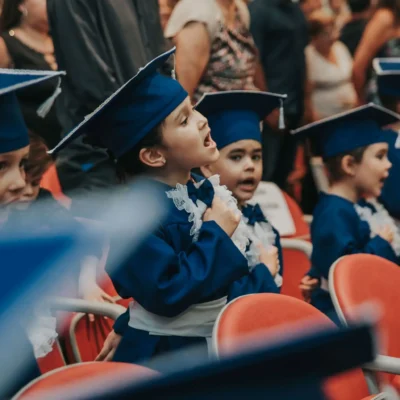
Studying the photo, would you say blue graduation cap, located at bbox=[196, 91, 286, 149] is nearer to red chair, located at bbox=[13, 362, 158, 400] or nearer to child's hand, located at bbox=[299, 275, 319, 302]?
child's hand, located at bbox=[299, 275, 319, 302]

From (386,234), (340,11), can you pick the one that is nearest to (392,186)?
(386,234)

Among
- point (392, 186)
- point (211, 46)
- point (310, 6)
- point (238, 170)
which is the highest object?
point (211, 46)

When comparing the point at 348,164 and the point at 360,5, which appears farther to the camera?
the point at 360,5

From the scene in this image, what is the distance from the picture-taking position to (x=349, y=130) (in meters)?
3.08

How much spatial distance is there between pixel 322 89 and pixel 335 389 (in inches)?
122

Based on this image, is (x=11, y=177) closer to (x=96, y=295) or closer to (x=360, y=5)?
(x=96, y=295)

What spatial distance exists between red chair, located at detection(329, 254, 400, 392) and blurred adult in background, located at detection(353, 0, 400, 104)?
8.07 ft

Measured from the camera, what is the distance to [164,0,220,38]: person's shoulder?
3127mm

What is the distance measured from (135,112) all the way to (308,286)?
1092mm

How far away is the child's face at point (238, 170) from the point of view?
264 centimetres

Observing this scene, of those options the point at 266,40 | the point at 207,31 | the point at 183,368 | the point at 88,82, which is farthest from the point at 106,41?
the point at 183,368

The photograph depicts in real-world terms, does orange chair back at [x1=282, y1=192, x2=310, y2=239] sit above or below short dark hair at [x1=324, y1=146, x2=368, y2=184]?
below

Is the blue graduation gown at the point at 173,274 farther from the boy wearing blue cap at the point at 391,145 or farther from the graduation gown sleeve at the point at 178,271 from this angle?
the boy wearing blue cap at the point at 391,145

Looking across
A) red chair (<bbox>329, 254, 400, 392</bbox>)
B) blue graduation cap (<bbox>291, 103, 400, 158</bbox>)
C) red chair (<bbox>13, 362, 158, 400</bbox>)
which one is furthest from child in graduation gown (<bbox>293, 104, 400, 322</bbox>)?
red chair (<bbox>13, 362, 158, 400</bbox>)
